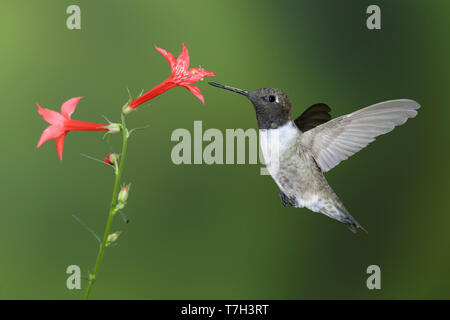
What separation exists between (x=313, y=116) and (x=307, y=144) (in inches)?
7.9

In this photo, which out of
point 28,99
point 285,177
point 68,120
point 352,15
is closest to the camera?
point 68,120

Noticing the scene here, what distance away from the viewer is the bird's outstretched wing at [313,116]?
1.84 meters

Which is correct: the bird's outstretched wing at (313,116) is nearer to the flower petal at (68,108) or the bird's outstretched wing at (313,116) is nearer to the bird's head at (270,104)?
the bird's head at (270,104)

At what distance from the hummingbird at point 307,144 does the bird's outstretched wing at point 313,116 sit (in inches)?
6.7

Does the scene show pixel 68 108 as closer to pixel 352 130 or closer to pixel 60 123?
pixel 60 123

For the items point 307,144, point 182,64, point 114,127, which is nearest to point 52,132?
point 114,127

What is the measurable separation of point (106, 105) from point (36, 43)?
541mm

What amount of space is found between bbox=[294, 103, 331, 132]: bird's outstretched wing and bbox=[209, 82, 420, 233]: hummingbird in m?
0.17

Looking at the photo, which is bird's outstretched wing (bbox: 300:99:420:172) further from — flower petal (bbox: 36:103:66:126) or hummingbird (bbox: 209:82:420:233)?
flower petal (bbox: 36:103:66:126)

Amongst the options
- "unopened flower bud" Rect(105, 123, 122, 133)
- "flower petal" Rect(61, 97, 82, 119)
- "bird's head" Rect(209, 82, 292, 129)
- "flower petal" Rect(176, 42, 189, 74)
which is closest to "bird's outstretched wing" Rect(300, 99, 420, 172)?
Answer: "bird's head" Rect(209, 82, 292, 129)

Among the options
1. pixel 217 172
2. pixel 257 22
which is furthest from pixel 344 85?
pixel 217 172

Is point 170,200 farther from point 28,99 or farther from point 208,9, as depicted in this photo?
point 208,9

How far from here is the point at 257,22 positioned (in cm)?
324

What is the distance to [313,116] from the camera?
1.89 m
